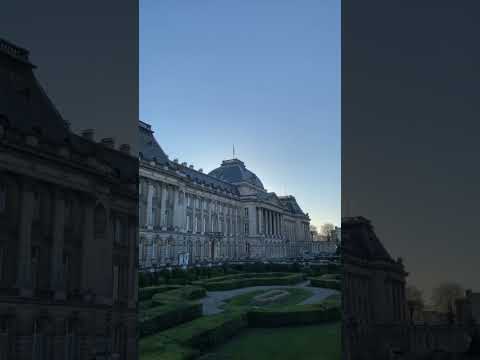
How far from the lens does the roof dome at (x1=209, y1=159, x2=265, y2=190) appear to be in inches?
629

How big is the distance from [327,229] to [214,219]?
13.2ft

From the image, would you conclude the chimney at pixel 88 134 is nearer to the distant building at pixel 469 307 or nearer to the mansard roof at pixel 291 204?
the mansard roof at pixel 291 204

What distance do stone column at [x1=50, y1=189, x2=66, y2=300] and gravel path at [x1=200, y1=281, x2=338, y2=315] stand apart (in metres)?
5.50

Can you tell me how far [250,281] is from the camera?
1616cm

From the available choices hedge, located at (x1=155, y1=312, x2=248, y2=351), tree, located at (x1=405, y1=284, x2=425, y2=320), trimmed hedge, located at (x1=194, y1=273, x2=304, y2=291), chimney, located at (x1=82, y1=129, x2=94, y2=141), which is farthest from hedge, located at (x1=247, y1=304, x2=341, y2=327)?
tree, located at (x1=405, y1=284, x2=425, y2=320)

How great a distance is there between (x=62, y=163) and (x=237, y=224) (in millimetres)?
7213

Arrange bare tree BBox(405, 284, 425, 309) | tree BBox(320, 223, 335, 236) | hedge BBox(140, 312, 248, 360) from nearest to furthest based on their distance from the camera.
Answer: hedge BBox(140, 312, 248, 360) → tree BBox(320, 223, 335, 236) → bare tree BBox(405, 284, 425, 309)

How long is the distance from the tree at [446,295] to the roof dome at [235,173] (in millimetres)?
25266

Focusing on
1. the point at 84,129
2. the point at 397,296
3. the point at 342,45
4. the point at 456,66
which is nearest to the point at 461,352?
the point at 397,296

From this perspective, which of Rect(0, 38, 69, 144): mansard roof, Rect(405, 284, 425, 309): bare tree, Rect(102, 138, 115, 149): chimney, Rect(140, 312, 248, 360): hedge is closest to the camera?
Rect(140, 312, 248, 360): hedge

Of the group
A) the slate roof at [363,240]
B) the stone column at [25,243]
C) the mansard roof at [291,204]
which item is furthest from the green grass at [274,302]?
the stone column at [25,243]

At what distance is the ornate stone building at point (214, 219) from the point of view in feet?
52.9

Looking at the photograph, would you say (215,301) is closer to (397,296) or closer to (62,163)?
(62,163)

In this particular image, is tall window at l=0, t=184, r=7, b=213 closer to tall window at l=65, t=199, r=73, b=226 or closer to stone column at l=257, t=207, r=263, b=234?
tall window at l=65, t=199, r=73, b=226
